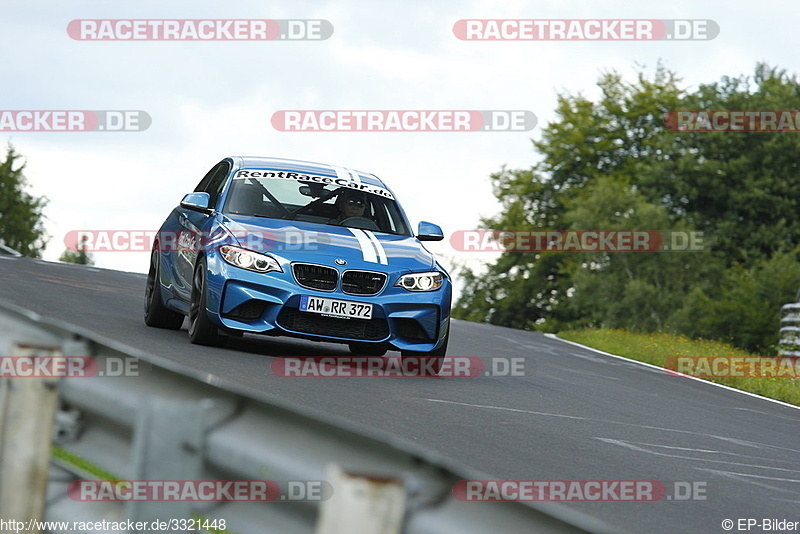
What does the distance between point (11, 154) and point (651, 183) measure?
5942 cm

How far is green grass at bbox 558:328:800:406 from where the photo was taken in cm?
1592

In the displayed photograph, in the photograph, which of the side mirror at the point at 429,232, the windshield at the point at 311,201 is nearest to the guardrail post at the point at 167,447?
the windshield at the point at 311,201

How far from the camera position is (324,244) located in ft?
34.1

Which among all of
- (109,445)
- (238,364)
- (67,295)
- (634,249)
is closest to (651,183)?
(634,249)

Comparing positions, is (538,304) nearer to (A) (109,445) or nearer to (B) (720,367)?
(B) (720,367)

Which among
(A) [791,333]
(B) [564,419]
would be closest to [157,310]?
(B) [564,419]

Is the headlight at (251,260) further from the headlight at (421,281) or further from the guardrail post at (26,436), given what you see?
the guardrail post at (26,436)

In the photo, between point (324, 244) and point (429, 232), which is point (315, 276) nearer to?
point (324, 244)

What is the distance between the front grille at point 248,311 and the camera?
10062 millimetres

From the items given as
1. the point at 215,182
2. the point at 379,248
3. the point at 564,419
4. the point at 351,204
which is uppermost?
the point at 215,182

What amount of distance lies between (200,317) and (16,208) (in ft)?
294

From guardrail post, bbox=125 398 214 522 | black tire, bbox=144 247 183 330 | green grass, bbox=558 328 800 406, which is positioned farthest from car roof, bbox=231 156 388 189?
guardrail post, bbox=125 398 214 522

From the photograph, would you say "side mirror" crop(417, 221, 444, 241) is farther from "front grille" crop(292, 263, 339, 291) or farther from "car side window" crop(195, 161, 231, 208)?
"car side window" crop(195, 161, 231, 208)

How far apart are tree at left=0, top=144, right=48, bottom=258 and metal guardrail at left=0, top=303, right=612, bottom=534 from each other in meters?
94.9
